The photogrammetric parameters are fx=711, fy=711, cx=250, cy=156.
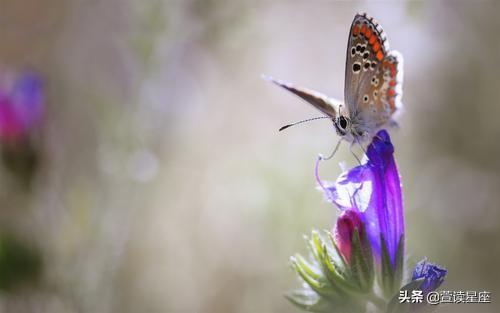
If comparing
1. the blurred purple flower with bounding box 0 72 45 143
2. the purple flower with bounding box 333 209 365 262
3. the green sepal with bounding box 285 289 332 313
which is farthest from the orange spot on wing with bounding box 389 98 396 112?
the blurred purple flower with bounding box 0 72 45 143

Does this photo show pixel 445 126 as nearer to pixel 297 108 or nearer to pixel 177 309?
pixel 297 108

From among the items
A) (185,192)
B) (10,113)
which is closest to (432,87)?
(185,192)

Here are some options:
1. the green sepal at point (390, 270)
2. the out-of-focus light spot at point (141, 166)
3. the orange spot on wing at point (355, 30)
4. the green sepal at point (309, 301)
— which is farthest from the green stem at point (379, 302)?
the out-of-focus light spot at point (141, 166)

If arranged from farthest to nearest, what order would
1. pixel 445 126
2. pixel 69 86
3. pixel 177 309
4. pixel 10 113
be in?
pixel 69 86 → pixel 445 126 → pixel 177 309 → pixel 10 113

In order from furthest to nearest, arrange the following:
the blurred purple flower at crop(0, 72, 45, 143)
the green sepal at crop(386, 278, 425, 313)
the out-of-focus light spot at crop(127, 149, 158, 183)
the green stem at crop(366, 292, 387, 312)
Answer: the out-of-focus light spot at crop(127, 149, 158, 183)
the blurred purple flower at crop(0, 72, 45, 143)
the green stem at crop(366, 292, 387, 312)
the green sepal at crop(386, 278, 425, 313)

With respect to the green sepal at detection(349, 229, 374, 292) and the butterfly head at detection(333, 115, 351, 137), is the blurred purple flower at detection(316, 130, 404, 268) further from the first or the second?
the butterfly head at detection(333, 115, 351, 137)

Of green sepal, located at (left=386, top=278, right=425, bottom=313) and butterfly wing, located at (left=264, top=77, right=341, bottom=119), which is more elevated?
butterfly wing, located at (left=264, top=77, right=341, bottom=119)
